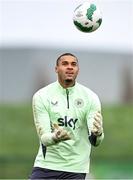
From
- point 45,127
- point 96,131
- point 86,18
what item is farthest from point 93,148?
point 96,131

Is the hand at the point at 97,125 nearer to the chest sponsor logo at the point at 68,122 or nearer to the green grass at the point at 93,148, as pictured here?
the chest sponsor logo at the point at 68,122

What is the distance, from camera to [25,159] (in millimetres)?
25172

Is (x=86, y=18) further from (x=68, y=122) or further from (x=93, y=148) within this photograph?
(x=93, y=148)

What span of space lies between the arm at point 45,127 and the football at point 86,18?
4.64 ft

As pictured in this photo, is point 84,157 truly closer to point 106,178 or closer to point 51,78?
point 106,178

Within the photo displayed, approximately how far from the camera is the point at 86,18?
12.7 metres

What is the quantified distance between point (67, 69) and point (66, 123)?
0.69 metres

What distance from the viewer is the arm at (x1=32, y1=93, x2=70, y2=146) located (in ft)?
36.6

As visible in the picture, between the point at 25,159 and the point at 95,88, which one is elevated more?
the point at 95,88

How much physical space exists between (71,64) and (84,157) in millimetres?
1208

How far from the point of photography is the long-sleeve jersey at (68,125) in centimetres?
1166

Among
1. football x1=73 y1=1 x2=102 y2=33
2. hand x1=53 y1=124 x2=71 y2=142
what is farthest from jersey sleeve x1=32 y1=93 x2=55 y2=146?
football x1=73 y1=1 x2=102 y2=33

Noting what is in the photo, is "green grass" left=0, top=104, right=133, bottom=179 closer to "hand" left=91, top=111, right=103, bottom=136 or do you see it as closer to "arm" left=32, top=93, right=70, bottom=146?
"arm" left=32, top=93, right=70, bottom=146

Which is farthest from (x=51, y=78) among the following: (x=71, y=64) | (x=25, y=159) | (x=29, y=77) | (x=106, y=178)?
(x=71, y=64)
